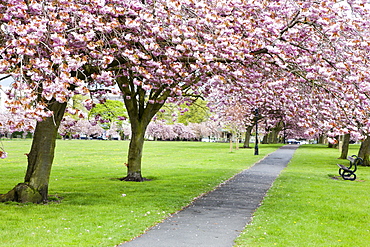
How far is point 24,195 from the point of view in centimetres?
1194

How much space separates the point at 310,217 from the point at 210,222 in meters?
2.97

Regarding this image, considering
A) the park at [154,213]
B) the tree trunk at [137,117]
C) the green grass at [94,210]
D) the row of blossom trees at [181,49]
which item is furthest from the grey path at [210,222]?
the tree trunk at [137,117]

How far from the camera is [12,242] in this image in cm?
801

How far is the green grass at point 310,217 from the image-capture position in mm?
8734

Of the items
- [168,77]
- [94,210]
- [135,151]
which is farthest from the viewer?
[135,151]

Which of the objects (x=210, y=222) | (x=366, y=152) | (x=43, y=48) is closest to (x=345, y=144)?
(x=366, y=152)

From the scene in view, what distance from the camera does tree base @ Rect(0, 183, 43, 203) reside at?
1192 cm

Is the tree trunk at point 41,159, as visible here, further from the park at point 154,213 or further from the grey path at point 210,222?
the grey path at point 210,222

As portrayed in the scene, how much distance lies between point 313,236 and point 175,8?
238 inches

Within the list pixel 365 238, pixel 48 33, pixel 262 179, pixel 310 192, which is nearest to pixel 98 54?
Answer: pixel 48 33

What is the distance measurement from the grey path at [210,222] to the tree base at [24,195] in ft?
13.9

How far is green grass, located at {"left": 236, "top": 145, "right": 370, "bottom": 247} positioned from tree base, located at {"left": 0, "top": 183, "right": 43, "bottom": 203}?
633 centimetres

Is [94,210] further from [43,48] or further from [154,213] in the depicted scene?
[43,48]

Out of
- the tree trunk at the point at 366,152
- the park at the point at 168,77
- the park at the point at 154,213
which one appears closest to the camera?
the park at the point at 168,77
